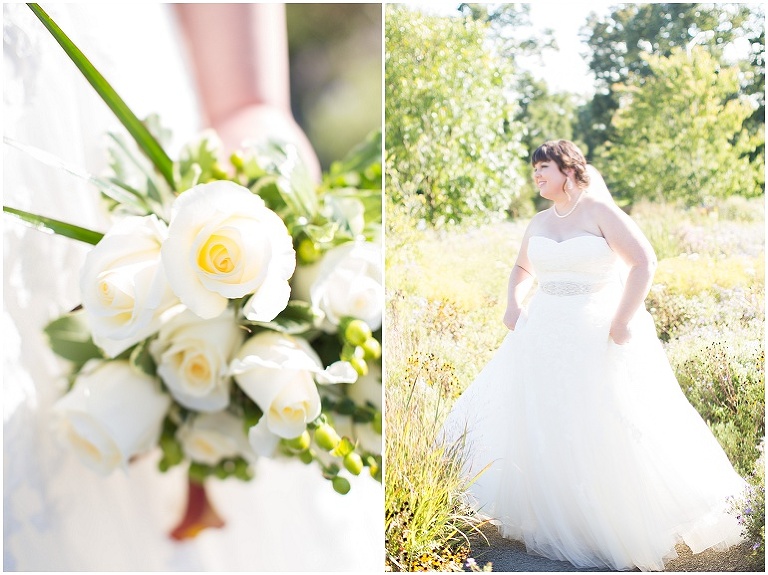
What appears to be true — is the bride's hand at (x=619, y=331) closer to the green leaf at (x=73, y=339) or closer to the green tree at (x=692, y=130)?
the green tree at (x=692, y=130)

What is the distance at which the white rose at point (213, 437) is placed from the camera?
1.17m

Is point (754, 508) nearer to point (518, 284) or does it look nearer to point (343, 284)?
point (518, 284)

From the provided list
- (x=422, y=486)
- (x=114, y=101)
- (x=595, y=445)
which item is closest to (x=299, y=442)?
(x=422, y=486)

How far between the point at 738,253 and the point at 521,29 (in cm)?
70

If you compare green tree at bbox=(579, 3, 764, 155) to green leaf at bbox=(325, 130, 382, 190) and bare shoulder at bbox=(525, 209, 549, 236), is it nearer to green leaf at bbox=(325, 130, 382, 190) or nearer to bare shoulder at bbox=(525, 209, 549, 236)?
bare shoulder at bbox=(525, 209, 549, 236)

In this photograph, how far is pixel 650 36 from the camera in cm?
160

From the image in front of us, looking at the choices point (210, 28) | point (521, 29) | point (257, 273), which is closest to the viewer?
point (257, 273)

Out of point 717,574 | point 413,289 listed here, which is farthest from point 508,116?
point 717,574

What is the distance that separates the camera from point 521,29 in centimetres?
161

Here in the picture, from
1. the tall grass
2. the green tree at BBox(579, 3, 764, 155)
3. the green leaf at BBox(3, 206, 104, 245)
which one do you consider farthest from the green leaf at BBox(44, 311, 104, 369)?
the green tree at BBox(579, 3, 764, 155)

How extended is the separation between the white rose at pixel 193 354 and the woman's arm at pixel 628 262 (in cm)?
84

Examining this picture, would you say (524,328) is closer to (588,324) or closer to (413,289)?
(588,324)

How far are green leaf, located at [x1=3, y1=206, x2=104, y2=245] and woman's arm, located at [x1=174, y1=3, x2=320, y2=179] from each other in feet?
1.23

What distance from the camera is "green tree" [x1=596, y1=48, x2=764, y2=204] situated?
1.58 m
